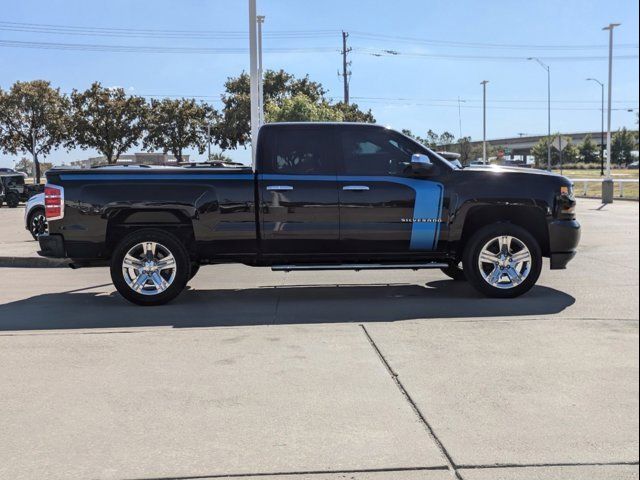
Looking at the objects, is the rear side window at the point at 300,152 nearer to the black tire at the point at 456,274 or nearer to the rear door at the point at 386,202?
the rear door at the point at 386,202

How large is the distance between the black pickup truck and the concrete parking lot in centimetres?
50

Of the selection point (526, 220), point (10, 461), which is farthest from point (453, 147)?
point (10, 461)

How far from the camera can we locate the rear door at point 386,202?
726cm

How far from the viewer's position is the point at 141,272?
7.16 metres

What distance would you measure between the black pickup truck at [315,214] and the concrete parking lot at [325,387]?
1.65 feet

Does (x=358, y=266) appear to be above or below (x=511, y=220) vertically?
below

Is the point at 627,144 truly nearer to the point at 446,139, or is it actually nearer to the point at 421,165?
the point at 421,165

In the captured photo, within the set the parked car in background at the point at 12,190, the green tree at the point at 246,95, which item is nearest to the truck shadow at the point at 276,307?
the parked car in background at the point at 12,190

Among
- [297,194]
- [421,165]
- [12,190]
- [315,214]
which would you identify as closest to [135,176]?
[297,194]

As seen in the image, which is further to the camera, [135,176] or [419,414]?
[135,176]

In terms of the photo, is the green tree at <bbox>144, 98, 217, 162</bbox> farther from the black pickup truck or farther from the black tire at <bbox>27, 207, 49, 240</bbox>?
the black pickup truck

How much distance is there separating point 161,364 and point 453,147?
81.5 m

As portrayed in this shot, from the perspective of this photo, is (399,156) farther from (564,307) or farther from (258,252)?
(564,307)

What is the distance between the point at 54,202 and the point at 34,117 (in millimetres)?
55035
